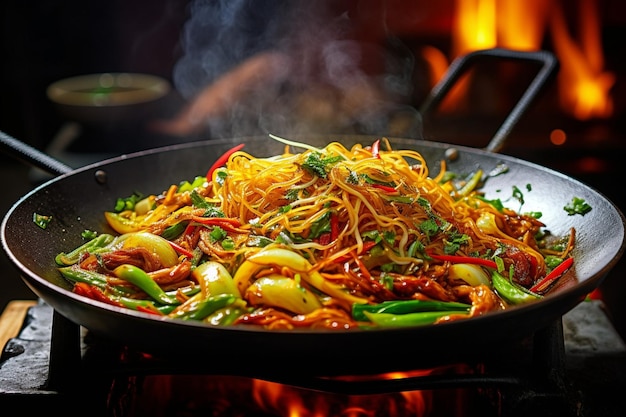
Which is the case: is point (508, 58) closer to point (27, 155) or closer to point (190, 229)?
point (190, 229)

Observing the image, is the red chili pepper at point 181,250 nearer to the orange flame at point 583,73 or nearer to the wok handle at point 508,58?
the wok handle at point 508,58

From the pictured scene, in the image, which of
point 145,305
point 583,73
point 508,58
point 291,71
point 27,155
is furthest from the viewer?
point 291,71

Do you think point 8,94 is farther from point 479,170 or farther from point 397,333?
point 397,333

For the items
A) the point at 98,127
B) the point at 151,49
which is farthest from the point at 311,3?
the point at 98,127

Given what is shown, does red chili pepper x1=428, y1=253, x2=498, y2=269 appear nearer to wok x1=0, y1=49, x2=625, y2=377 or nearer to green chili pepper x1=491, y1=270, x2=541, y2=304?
green chili pepper x1=491, y1=270, x2=541, y2=304

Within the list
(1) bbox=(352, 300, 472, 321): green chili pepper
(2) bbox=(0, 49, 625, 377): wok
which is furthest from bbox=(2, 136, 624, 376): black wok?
(1) bbox=(352, 300, 472, 321): green chili pepper

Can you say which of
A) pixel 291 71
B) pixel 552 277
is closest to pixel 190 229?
pixel 552 277

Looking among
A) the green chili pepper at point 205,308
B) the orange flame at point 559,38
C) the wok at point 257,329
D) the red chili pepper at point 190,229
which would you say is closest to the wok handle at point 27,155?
the wok at point 257,329
